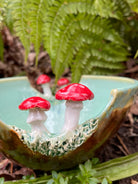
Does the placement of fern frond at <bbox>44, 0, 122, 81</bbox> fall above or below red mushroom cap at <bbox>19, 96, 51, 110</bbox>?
above

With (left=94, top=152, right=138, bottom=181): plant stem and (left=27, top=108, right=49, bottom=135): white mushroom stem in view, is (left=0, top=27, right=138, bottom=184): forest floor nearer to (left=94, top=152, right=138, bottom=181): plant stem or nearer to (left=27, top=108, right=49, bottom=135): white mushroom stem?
(left=94, top=152, right=138, bottom=181): plant stem

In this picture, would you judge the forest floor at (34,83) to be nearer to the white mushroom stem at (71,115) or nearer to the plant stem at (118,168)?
the plant stem at (118,168)

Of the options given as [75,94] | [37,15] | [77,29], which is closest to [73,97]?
[75,94]

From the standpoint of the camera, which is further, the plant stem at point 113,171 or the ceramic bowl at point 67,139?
the plant stem at point 113,171

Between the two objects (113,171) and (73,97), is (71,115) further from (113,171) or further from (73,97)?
(113,171)

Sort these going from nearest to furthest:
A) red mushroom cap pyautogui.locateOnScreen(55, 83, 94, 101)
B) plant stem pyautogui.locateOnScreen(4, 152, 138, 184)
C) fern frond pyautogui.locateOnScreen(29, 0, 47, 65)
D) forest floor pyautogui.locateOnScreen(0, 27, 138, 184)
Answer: red mushroom cap pyautogui.locateOnScreen(55, 83, 94, 101)
plant stem pyautogui.locateOnScreen(4, 152, 138, 184)
forest floor pyautogui.locateOnScreen(0, 27, 138, 184)
fern frond pyautogui.locateOnScreen(29, 0, 47, 65)

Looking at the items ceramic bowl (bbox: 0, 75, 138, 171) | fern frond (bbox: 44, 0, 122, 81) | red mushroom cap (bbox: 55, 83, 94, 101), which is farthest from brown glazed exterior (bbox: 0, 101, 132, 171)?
fern frond (bbox: 44, 0, 122, 81)

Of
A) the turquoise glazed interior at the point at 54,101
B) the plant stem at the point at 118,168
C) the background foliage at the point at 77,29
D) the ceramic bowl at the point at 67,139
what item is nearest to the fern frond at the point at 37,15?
the background foliage at the point at 77,29
